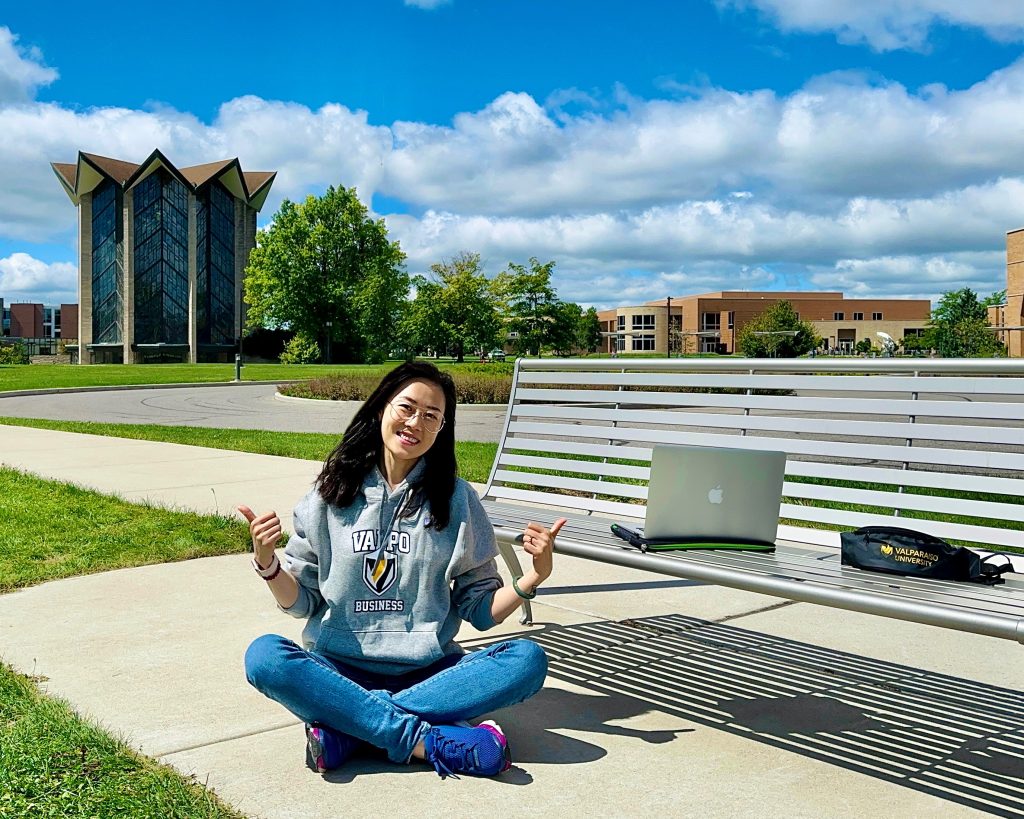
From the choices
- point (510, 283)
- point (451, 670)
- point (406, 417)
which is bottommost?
point (451, 670)

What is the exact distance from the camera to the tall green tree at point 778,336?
87188 millimetres

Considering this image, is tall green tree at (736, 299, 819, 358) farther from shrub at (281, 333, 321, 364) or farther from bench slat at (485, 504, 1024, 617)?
bench slat at (485, 504, 1024, 617)

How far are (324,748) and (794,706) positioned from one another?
5.61 ft

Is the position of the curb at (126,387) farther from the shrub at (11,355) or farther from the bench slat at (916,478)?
the shrub at (11,355)

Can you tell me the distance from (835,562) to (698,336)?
135 m

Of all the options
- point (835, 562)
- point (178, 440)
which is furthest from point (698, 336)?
point (835, 562)

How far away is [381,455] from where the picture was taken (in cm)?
329

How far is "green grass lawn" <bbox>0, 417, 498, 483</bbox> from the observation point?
11.0 metres

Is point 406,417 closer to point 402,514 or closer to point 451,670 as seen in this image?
point 402,514

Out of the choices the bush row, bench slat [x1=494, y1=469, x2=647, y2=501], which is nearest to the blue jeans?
bench slat [x1=494, y1=469, x2=647, y2=501]

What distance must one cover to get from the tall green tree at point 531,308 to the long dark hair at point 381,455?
59399 millimetres

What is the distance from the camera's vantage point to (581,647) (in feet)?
14.4

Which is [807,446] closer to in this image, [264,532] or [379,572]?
[379,572]

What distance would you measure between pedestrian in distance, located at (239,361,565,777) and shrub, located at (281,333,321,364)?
6363 cm
